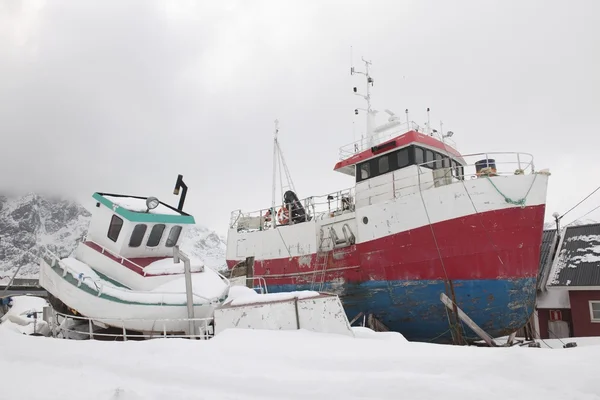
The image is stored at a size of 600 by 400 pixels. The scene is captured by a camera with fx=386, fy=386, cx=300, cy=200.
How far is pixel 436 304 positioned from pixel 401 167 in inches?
197

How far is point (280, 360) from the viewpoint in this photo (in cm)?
471

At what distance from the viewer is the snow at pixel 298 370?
3604 mm

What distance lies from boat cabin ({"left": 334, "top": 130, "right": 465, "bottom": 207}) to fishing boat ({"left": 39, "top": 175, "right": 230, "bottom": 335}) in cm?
689

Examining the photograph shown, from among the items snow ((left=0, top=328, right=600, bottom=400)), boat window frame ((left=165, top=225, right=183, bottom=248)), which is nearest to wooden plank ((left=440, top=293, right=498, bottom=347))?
snow ((left=0, top=328, right=600, bottom=400))

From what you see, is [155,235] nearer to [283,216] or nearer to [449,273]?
[283,216]

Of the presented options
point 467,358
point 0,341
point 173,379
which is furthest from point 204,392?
point 0,341

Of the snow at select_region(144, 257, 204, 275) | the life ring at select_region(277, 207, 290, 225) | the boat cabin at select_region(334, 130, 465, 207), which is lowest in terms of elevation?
the snow at select_region(144, 257, 204, 275)

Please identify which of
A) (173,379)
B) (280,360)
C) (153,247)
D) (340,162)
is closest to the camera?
(173,379)

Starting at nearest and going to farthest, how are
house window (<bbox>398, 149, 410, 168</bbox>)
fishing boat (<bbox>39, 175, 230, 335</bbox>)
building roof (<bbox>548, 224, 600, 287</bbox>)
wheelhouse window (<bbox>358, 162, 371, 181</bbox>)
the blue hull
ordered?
fishing boat (<bbox>39, 175, 230, 335</bbox>), the blue hull, house window (<bbox>398, 149, 410, 168</bbox>), wheelhouse window (<bbox>358, 162, 371, 181</bbox>), building roof (<bbox>548, 224, 600, 287</bbox>)

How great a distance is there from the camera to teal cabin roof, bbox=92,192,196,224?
33.8 feet

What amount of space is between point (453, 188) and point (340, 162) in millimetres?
5487

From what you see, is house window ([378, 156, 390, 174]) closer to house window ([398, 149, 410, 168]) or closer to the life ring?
house window ([398, 149, 410, 168])

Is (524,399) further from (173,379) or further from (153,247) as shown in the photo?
(153,247)

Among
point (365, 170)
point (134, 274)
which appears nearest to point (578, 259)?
point (365, 170)
